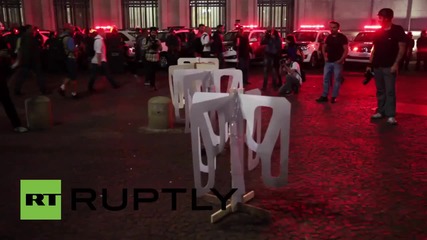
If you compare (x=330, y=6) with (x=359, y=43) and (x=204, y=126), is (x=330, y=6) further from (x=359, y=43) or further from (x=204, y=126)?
(x=204, y=126)

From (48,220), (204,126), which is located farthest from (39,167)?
(204,126)

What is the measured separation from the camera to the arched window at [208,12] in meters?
29.9

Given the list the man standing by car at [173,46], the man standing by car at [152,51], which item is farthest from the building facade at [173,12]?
the man standing by car at [152,51]

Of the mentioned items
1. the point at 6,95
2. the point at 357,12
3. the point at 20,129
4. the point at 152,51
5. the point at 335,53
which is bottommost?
the point at 20,129

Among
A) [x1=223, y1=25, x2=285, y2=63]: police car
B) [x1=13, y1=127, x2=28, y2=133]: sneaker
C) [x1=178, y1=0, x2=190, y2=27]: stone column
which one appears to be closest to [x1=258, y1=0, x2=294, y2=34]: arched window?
[x1=178, y1=0, x2=190, y2=27]: stone column

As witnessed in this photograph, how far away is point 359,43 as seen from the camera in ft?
68.2

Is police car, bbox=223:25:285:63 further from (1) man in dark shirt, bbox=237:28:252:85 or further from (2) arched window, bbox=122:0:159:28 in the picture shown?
(2) arched window, bbox=122:0:159:28

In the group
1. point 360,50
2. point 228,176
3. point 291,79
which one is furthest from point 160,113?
point 360,50

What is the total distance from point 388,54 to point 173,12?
22345mm

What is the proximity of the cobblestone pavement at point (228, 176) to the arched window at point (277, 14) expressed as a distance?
19838mm

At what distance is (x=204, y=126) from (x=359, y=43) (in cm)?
1780

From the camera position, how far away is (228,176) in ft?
20.4

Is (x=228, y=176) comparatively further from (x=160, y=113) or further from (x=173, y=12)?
(x=173, y=12)

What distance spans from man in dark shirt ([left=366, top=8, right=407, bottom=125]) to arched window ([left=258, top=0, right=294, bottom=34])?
21.1m
